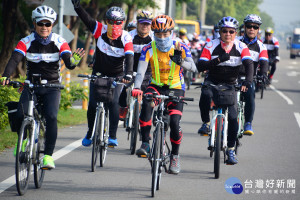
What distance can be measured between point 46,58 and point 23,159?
123cm

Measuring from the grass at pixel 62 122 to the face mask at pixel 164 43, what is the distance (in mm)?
3269

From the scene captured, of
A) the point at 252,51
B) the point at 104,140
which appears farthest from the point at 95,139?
the point at 252,51

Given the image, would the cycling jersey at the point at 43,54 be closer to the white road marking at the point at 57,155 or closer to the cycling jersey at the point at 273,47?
the white road marking at the point at 57,155

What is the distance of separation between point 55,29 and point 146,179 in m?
7.22

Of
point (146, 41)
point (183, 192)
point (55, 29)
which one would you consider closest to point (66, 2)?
point (55, 29)

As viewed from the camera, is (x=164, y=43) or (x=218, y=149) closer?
(x=164, y=43)

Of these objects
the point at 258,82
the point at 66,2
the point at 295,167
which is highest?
the point at 66,2

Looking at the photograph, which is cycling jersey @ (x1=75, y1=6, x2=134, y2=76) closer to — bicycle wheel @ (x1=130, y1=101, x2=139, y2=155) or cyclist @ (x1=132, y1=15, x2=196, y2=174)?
bicycle wheel @ (x1=130, y1=101, x2=139, y2=155)

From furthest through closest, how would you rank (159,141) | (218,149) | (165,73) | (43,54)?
(218,149), (165,73), (43,54), (159,141)

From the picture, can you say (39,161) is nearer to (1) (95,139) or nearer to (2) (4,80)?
(2) (4,80)

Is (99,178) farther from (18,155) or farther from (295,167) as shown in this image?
(295,167)

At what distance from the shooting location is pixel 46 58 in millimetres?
7883

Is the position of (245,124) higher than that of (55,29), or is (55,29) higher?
(55,29)

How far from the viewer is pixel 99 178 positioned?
8.49 meters
